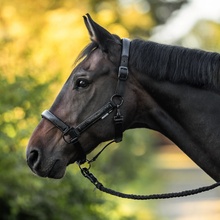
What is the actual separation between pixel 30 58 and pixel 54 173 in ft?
16.7

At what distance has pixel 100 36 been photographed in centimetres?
506

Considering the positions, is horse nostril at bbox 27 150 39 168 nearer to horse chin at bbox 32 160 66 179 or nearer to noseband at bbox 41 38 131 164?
horse chin at bbox 32 160 66 179

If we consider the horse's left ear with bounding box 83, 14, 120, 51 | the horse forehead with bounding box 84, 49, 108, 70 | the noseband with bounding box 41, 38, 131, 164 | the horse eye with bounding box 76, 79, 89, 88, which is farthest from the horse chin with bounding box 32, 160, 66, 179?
the horse's left ear with bounding box 83, 14, 120, 51

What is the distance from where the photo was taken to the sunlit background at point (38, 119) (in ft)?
27.7

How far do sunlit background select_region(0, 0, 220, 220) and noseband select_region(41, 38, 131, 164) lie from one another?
1637 millimetres

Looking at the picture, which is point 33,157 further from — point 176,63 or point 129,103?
point 176,63

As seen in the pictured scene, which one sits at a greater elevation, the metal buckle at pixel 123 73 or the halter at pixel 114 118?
the metal buckle at pixel 123 73

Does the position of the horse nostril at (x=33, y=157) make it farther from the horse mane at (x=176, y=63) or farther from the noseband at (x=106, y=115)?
the horse mane at (x=176, y=63)

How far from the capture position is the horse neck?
4938 mm

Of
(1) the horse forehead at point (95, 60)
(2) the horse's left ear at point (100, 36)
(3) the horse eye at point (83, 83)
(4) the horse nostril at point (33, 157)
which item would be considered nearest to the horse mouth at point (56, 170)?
(4) the horse nostril at point (33, 157)

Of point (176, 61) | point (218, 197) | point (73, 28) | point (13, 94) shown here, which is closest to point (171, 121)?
point (176, 61)

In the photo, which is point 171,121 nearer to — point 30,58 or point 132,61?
point 132,61

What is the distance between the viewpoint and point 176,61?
4.95 m

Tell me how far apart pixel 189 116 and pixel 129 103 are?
44 centimetres
